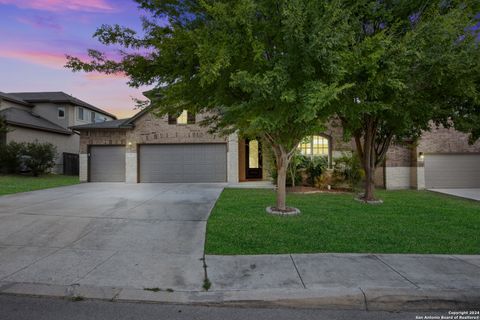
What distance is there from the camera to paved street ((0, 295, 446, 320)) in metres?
3.06

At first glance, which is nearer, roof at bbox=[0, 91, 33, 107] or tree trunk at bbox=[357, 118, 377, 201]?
tree trunk at bbox=[357, 118, 377, 201]

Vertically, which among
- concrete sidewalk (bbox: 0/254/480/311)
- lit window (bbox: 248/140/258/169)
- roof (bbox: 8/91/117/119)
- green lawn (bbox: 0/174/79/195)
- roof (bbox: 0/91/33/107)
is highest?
roof (bbox: 8/91/117/119)

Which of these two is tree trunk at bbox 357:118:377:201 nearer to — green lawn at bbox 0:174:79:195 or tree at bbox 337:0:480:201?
tree at bbox 337:0:480:201

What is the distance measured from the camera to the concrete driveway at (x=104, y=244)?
12.9 feet

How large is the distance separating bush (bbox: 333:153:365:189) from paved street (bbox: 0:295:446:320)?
11430 mm

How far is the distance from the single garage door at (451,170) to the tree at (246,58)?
12.0 m

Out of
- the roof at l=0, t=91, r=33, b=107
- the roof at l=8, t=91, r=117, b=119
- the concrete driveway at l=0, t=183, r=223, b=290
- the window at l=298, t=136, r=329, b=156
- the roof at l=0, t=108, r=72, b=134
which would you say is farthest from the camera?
the roof at l=8, t=91, r=117, b=119

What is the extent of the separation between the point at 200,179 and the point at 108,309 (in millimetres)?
14451

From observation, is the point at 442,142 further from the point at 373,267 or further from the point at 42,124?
the point at 42,124

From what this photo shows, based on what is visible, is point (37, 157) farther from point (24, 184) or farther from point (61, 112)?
point (61, 112)

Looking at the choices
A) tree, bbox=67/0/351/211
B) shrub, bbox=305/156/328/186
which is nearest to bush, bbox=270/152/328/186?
shrub, bbox=305/156/328/186

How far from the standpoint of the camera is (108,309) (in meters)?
3.21

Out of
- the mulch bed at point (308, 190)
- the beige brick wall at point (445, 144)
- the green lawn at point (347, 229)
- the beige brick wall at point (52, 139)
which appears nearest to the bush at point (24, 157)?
the beige brick wall at point (52, 139)

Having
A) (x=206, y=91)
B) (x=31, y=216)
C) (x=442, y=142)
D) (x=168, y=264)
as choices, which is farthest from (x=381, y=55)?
(x=442, y=142)
